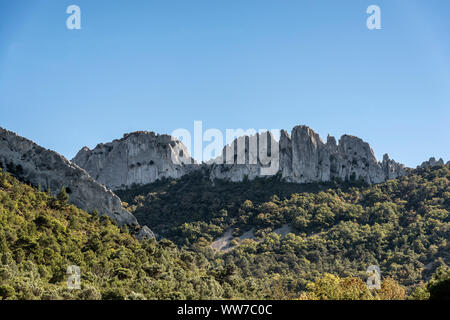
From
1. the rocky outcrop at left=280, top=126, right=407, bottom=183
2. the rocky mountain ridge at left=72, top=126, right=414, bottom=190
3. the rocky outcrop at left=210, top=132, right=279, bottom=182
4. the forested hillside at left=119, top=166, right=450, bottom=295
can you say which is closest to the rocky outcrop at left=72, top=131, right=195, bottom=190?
the rocky mountain ridge at left=72, top=126, right=414, bottom=190

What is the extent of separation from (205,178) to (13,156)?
107885 millimetres

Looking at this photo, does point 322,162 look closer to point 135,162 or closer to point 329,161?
point 329,161

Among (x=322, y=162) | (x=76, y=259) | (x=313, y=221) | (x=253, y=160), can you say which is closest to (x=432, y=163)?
(x=322, y=162)

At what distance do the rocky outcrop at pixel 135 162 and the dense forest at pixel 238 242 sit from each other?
6143 mm

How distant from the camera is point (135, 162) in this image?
18962 cm

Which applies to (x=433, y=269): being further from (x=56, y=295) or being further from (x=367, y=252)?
(x=56, y=295)

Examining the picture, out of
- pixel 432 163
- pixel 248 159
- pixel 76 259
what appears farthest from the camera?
pixel 248 159

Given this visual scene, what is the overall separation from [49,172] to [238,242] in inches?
2958

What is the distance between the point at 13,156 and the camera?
7931cm

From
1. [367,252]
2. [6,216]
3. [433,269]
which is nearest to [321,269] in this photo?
[367,252]

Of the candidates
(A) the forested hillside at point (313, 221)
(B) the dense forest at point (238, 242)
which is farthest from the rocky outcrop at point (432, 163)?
(B) the dense forest at point (238, 242)

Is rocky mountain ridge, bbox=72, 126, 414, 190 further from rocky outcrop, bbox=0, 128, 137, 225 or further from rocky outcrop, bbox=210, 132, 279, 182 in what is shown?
rocky outcrop, bbox=0, 128, 137, 225

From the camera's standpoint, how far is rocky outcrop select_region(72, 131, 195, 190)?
189 m

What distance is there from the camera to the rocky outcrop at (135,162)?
620 ft
